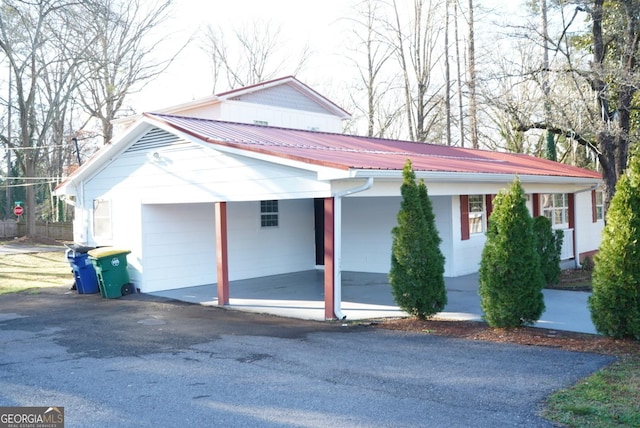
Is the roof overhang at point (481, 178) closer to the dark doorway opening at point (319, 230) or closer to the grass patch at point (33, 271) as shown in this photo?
the dark doorway opening at point (319, 230)

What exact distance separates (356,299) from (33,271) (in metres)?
12.1

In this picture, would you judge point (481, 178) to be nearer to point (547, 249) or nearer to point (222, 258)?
Result: point (547, 249)

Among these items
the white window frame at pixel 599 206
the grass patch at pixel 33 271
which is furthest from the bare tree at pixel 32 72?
the white window frame at pixel 599 206

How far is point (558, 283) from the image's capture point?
13.3 metres

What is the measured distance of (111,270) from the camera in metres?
12.7

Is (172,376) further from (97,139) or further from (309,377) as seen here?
(97,139)

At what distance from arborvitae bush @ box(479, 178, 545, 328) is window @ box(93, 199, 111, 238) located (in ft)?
31.7

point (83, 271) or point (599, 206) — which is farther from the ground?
point (599, 206)

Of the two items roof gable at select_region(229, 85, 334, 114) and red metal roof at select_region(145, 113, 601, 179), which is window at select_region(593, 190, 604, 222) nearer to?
red metal roof at select_region(145, 113, 601, 179)

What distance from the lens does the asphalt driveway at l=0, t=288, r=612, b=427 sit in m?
5.20

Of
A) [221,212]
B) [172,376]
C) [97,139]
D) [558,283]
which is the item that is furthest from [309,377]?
[97,139]

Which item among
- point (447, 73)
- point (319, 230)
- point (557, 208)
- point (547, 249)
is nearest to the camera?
point (547, 249)

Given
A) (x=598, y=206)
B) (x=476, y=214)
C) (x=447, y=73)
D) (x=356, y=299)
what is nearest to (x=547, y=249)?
(x=476, y=214)

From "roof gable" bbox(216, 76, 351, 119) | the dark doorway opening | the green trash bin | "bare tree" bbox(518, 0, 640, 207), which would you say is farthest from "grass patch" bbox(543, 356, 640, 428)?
"roof gable" bbox(216, 76, 351, 119)
